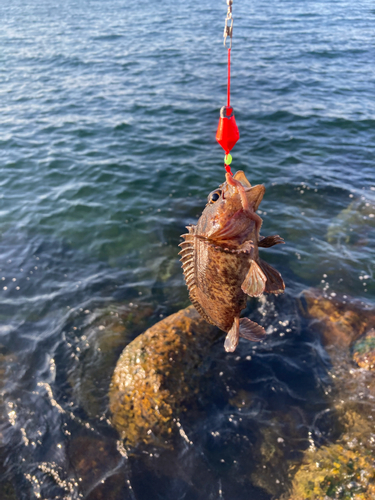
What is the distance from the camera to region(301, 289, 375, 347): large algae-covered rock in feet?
23.0

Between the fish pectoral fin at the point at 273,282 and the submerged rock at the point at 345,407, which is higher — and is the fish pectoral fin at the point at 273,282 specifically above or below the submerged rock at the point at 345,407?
above

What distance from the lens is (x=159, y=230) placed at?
32.9 feet

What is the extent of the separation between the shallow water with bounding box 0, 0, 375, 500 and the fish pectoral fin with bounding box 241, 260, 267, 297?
12.5 feet

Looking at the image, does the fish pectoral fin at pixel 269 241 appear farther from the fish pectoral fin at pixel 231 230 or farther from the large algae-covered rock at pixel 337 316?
the large algae-covered rock at pixel 337 316

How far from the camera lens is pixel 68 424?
19.9 feet

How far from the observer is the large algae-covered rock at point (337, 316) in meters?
7.02

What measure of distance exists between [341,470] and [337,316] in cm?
308

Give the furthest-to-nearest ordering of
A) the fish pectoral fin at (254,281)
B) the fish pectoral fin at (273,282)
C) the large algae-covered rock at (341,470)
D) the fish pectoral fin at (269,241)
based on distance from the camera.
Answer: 1. the large algae-covered rock at (341,470)
2. the fish pectoral fin at (273,282)
3. the fish pectoral fin at (269,241)
4. the fish pectoral fin at (254,281)

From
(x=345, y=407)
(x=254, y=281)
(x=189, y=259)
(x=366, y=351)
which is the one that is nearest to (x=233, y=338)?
(x=254, y=281)

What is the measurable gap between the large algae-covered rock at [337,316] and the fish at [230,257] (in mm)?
3925

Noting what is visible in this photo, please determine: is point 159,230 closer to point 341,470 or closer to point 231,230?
point 231,230

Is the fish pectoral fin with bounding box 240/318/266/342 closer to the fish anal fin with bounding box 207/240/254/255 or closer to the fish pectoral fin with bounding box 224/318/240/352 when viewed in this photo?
the fish pectoral fin with bounding box 224/318/240/352

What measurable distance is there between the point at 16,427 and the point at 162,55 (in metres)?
22.7

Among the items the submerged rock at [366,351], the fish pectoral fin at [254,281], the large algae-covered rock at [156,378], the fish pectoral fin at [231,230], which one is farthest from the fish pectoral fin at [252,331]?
the submerged rock at [366,351]
